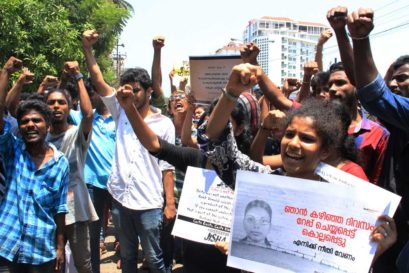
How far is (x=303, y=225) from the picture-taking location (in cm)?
168

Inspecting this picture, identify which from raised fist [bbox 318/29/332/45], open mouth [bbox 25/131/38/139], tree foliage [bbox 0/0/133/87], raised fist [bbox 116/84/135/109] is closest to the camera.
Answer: raised fist [bbox 116/84/135/109]

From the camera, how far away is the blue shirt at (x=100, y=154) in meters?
4.36

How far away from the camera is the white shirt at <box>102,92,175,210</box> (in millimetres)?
3490

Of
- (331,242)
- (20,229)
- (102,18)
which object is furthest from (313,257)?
(102,18)

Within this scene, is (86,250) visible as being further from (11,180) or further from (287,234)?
(287,234)

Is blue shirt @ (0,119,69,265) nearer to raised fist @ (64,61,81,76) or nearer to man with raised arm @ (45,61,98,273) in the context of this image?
man with raised arm @ (45,61,98,273)

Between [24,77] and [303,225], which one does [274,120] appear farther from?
[24,77]

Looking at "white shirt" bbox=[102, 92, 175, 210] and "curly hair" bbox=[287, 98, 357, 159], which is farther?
"white shirt" bbox=[102, 92, 175, 210]

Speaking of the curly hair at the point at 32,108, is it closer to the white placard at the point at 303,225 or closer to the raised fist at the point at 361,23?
the white placard at the point at 303,225

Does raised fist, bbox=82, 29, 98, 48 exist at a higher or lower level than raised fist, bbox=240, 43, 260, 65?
higher

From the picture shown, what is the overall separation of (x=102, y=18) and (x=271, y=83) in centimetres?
1977

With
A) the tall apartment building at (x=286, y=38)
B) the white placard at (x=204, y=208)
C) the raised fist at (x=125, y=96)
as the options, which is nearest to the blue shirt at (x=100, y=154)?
the white placard at (x=204, y=208)

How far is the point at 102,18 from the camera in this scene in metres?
21.0

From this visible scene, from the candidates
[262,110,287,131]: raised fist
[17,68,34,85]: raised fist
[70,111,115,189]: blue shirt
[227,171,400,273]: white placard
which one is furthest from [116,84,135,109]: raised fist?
[70,111,115,189]: blue shirt
